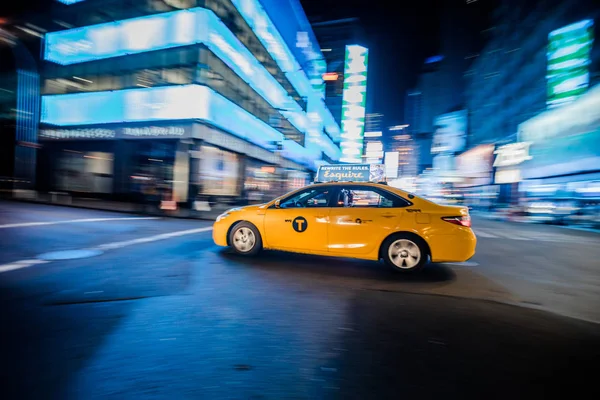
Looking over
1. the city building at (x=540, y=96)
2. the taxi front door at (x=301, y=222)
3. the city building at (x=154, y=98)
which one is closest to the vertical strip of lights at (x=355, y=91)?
the city building at (x=540, y=96)

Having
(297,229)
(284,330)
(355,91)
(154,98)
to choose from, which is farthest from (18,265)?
(355,91)

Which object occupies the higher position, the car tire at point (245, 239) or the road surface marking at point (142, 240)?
the car tire at point (245, 239)

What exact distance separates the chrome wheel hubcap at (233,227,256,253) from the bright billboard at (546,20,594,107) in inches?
1107

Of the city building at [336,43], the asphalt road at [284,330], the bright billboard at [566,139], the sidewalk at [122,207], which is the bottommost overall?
the asphalt road at [284,330]

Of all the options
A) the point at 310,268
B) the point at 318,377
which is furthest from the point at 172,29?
the point at 318,377

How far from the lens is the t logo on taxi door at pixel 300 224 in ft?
19.6

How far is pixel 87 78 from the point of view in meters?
22.1

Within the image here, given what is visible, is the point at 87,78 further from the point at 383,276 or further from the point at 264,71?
the point at 383,276

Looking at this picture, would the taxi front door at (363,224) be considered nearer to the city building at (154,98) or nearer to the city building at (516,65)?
the city building at (154,98)

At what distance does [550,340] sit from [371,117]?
591ft

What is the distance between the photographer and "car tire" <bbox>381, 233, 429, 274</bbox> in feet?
18.1

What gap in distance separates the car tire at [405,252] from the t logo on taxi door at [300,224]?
4.71 ft

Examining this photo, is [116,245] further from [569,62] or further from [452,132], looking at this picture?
[452,132]

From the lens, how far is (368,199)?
6.00m
